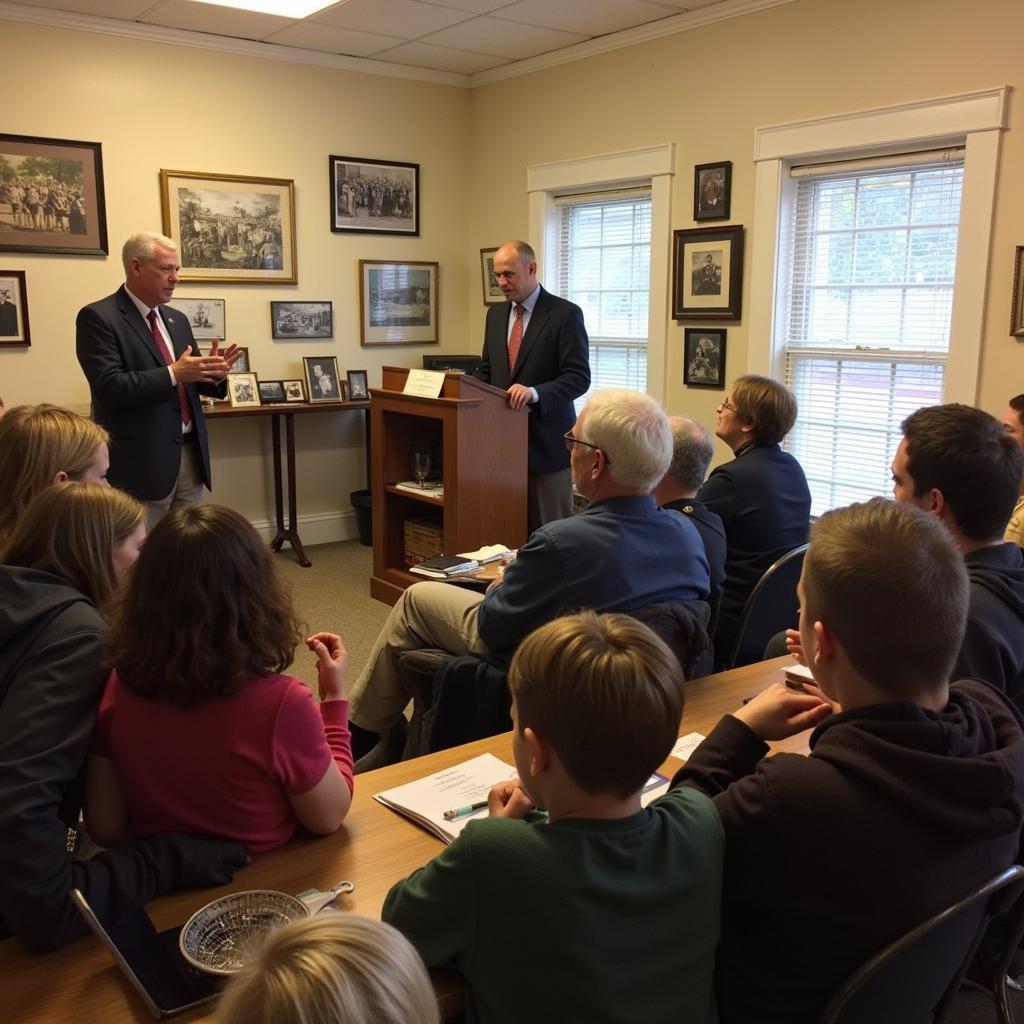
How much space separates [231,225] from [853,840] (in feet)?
16.8

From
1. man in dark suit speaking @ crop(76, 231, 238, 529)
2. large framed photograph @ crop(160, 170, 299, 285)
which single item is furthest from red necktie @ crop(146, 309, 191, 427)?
large framed photograph @ crop(160, 170, 299, 285)

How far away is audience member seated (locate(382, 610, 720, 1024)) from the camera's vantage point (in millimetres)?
1035

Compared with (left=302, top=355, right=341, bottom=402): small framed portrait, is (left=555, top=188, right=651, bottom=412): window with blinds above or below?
above

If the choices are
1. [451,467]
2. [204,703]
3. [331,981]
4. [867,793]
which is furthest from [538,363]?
[331,981]

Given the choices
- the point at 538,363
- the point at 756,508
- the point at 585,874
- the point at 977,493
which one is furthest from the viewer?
the point at 538,363

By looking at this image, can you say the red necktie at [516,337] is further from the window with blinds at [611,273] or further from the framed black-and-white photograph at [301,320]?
the framed black-and-white photograph at [301,320]

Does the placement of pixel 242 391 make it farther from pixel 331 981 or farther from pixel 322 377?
pixel 331 981

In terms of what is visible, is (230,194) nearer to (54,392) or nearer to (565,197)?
(54,392)

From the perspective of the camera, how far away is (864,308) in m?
4.26

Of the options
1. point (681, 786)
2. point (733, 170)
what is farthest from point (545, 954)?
point (733, 170)

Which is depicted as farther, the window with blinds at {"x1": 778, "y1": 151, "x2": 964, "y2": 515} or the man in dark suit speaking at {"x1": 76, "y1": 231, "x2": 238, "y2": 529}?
the window with blinds at {"x1": 778, "y1": 151, "x2": 964, "y2": 515}

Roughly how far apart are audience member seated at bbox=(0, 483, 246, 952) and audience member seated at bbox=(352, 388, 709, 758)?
34.5 inches

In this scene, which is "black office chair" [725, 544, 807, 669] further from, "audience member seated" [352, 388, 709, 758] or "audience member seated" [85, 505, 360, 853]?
"audience member seated" [85, 505, 360, 853]

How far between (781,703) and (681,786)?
201mm
